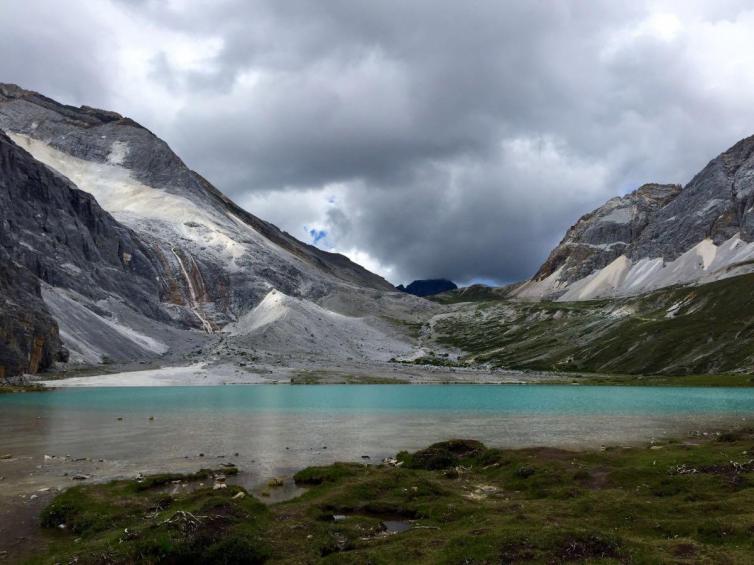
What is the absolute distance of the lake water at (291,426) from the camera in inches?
1613

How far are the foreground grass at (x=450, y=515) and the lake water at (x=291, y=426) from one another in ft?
24.2

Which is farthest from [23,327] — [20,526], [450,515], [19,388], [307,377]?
[450,515]

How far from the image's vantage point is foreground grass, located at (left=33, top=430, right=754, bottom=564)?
1819 centimetres

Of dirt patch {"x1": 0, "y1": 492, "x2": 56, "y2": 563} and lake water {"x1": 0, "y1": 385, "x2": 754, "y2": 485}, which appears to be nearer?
dirt patch {"x1": 0, "y1": 492, "x2": 56, "y2": 563}

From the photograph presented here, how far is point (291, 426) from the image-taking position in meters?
58.8

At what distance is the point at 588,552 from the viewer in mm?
17062

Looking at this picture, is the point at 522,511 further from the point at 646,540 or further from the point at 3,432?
the point at 3,432

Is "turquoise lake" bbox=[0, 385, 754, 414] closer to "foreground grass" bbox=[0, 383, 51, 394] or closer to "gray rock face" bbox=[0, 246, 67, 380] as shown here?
"foreground grass" bbox=[0, 383, 51, 394]

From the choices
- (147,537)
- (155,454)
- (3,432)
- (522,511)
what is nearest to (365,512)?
(522,511)

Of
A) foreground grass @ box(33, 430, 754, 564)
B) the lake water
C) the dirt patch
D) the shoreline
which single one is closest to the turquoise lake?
the lake water

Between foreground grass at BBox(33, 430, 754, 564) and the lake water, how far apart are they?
738 cm

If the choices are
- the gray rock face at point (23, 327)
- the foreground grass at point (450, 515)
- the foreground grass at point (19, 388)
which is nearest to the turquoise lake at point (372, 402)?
the foreground grass at point (19, 388)

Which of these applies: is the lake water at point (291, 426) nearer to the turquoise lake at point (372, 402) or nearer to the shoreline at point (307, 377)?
the turquoise lake at point (372, 402)

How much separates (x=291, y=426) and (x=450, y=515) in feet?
121
